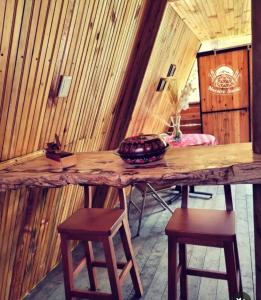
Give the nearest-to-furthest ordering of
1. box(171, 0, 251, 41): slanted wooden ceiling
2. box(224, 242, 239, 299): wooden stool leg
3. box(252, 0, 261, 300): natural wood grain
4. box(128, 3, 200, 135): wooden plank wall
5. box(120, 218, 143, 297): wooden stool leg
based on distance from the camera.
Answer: box(252, 0, 261, 300): natural wood grain < box(224, 242, 239, 299): wooden stool leg < box(120, 218, 143, 297): wooden stool leg < box(128, 3, 200, 135): wooden plank wall < box(171, 0, 251, 41): slanted wooden ceiling

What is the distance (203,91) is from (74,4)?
4.95 meters

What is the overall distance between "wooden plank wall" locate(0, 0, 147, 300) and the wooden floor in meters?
0.25

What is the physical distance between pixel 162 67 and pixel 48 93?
2564mm

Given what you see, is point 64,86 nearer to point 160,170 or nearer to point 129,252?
point 160,170

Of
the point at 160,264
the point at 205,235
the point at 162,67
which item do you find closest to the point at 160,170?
the point at 205,235

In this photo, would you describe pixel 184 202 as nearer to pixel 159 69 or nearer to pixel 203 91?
pixel 159 69

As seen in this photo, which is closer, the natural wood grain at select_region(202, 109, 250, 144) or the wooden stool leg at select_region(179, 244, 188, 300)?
the wooden stool leg at select_region(179, 244, 188, 300)

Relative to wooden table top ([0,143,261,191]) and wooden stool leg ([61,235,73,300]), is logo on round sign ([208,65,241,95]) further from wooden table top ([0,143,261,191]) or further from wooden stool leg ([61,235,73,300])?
wooden stool leg ([61,235,73,300])

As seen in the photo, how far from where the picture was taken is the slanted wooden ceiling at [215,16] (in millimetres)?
3941

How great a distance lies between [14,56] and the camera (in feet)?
5.92

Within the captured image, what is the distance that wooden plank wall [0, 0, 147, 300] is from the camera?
1861mm

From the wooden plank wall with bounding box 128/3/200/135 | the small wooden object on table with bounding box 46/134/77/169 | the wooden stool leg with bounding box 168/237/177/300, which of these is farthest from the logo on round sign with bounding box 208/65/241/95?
the wooden stool leg with bounding box 168/237/177/300

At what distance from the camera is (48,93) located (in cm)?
223

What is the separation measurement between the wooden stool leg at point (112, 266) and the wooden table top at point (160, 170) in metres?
0.49
